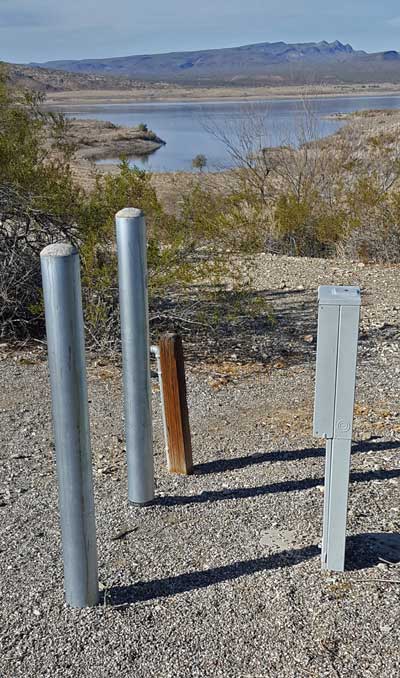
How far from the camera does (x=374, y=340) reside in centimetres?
737

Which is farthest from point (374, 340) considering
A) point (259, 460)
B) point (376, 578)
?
point (376, 578)

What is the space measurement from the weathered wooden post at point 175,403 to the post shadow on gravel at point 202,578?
100cm

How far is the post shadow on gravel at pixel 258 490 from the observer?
4191 millimetres

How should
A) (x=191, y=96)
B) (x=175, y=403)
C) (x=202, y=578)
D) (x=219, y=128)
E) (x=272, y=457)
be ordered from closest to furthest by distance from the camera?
(x=202, y=578) → (x=175, y=403) → (x=272, y=457) → (x=219, y=128) → (x=191, y=96)

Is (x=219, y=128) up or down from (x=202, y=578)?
up

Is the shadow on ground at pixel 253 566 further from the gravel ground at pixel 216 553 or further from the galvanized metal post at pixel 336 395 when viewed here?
the galvanized metal post at pixel 336 395

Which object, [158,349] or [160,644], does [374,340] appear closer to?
[158,349]

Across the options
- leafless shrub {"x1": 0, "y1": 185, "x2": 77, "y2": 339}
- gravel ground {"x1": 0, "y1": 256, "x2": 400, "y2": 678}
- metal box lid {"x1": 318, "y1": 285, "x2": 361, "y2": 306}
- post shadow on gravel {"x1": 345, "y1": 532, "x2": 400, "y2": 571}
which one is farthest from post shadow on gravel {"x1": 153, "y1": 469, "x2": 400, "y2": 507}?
leafless shrub {"x1": 0, "y1": 185, "x2": 77, "y2": 339}

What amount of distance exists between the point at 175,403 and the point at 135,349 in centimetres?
59

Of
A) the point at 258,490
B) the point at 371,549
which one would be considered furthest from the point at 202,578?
the point at 258,490

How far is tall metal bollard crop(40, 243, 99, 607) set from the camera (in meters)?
2.91

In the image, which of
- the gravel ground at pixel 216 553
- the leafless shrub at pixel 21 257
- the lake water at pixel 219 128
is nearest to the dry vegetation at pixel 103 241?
the leafless shrub at pixel 21 257

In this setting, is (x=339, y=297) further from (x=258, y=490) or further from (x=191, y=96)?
(x=191, y=96)

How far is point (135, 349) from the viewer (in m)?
Result: 3.92
